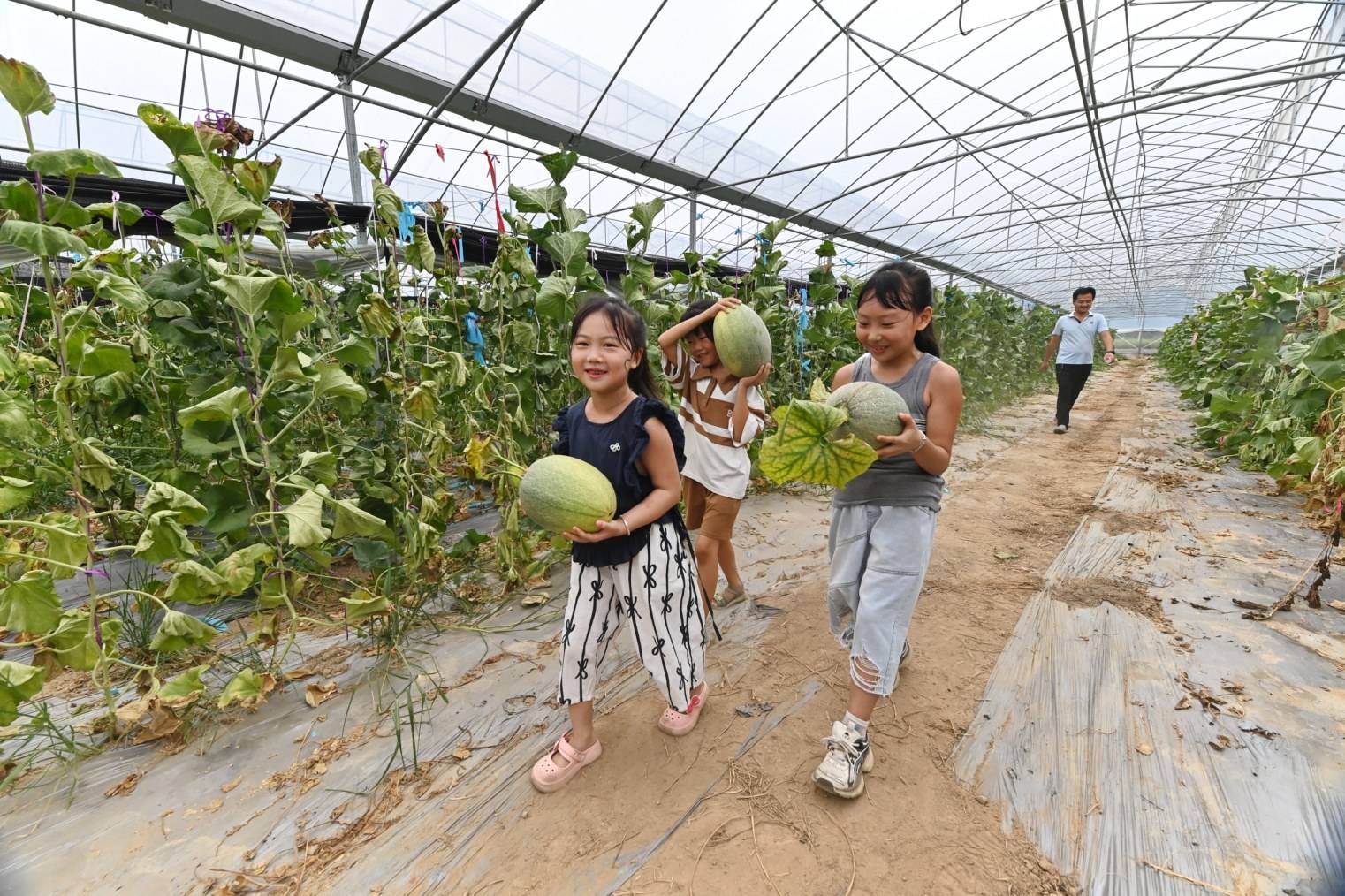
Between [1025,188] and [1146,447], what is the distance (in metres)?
8.99

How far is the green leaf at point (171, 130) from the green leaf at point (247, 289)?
0.39 m

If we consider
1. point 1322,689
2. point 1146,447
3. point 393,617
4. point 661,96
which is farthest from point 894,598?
point 661,96

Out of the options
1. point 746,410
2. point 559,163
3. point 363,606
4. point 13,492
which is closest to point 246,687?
point 363,606

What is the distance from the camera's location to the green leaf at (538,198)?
270cm

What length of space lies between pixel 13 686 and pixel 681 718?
174cm

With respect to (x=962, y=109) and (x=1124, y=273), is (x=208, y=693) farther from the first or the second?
(x=1124, y=273)

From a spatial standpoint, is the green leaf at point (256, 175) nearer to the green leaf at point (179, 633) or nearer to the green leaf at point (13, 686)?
the green leaf at point (13, 686)

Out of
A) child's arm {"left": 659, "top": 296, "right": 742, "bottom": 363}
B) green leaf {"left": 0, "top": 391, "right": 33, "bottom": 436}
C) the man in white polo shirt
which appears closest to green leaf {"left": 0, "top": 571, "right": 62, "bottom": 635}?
green leaf {"left": 0, "top": 391, "right": 33, "bottom": 436}

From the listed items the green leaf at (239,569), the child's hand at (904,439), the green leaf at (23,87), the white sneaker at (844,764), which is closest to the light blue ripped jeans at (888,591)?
the white sneaker at (844,764)

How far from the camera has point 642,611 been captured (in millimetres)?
1752

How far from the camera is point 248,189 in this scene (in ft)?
6.26

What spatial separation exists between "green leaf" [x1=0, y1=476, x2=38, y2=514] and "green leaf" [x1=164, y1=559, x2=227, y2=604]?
367 mm

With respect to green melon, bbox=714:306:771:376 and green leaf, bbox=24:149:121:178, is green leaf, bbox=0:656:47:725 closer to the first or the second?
green leaf, bbox=24:149:121:178

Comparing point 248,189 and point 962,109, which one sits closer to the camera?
point 248,189
